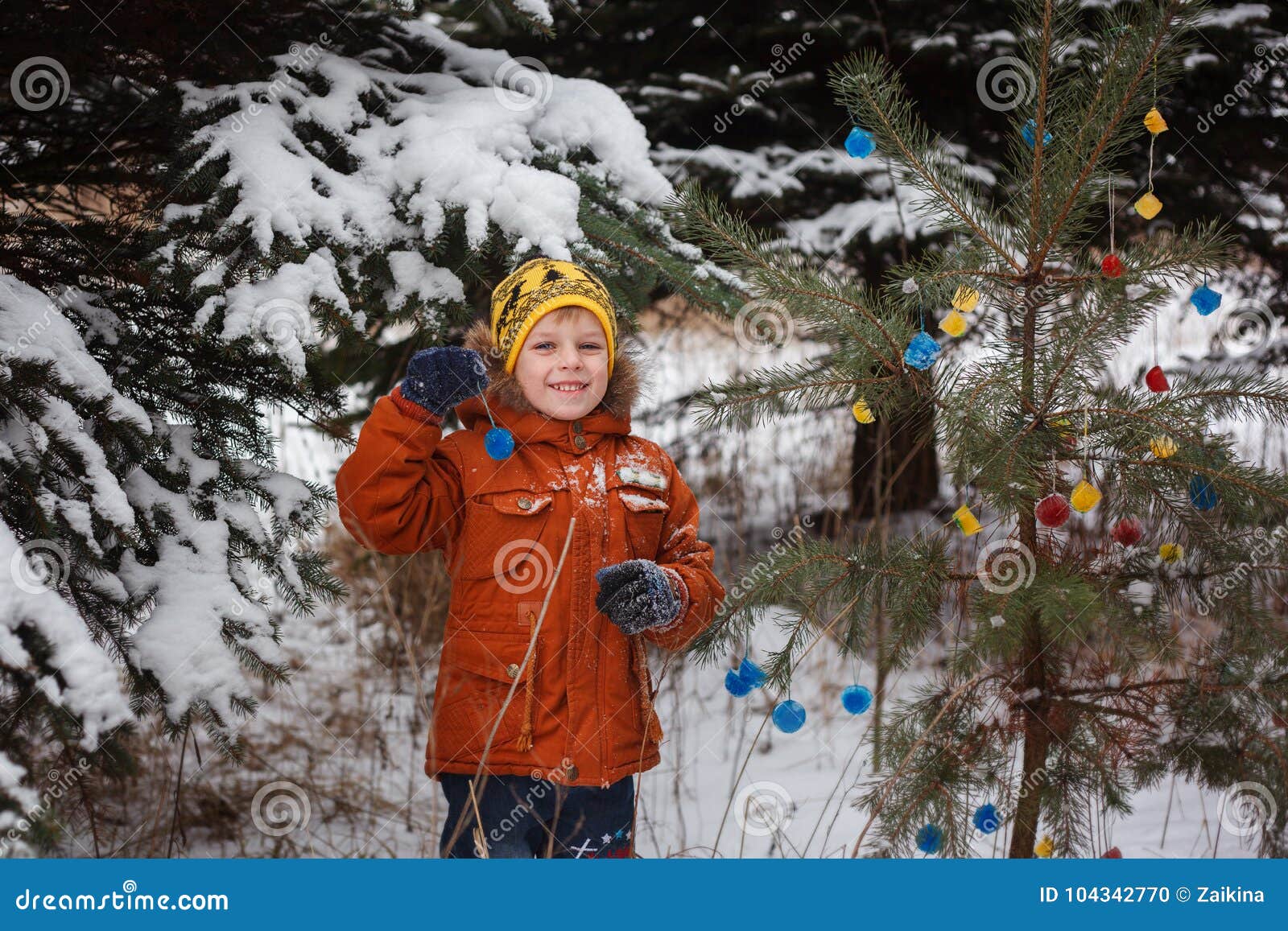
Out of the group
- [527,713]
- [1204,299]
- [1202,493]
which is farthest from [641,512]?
[1204,299]

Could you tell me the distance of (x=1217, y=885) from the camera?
72.9 inches

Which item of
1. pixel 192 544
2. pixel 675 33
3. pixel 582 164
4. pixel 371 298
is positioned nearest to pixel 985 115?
pixel 675 33

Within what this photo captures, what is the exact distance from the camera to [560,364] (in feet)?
7.03

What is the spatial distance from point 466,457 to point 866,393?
2.82 feet

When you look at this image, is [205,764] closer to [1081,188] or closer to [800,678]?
[800,678]

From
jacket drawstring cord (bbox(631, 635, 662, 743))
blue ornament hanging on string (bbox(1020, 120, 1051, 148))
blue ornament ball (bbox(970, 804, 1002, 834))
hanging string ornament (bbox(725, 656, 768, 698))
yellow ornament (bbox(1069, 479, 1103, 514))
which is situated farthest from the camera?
jacket drawstring cord (bbox(631, 635, 662, 743))

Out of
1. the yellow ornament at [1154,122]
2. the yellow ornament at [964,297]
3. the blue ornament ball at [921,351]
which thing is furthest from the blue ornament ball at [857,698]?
the yellow ornament at [1154,122]

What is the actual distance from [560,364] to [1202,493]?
1259mm

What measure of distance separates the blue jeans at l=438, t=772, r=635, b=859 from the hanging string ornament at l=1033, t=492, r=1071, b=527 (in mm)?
1030

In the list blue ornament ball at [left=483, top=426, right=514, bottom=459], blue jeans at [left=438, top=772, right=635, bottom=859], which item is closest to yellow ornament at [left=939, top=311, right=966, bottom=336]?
blue ornament ball at [left=483, top=426, right=514, bottom=459]

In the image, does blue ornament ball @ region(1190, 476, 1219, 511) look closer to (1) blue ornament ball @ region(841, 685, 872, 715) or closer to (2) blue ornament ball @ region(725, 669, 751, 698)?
(1) blue ornament ball @ region(841, 685, 872, 715)

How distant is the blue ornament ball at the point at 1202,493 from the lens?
1.82 meters

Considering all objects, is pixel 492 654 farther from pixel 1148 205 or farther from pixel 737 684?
pixel 1148 205

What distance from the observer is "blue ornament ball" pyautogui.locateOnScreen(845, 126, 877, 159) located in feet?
6.48
